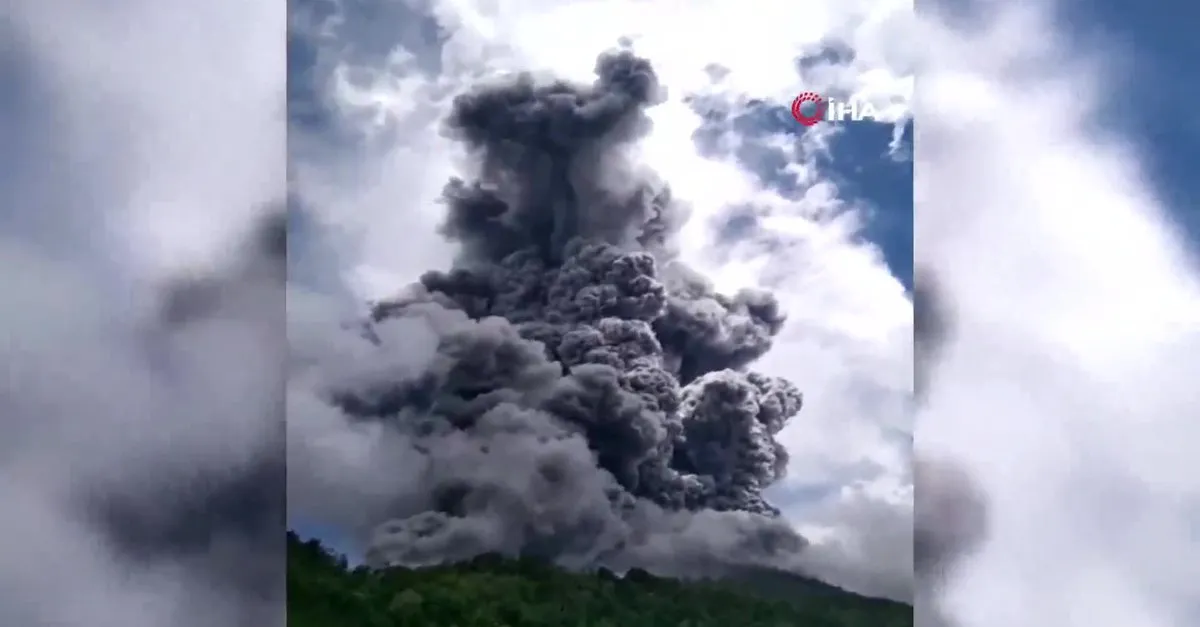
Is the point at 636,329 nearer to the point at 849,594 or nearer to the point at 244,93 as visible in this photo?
the point at 849,594

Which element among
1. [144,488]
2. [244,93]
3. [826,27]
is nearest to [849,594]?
[826,27]

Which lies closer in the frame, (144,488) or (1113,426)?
(144,488)

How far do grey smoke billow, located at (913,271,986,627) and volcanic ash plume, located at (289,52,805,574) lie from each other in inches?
9.5

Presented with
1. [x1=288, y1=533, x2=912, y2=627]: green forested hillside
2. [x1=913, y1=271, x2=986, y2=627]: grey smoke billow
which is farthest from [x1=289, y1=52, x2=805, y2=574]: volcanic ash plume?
[x1=913, y1=271, x2=986, y2=627]: grey smoke billow

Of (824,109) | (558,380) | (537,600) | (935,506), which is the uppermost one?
(824,109)

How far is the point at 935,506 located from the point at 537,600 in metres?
0.73

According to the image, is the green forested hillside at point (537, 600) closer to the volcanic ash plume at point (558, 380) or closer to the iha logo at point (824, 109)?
the volcanic ash plume at point (558, 380)

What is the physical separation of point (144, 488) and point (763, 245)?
115cm

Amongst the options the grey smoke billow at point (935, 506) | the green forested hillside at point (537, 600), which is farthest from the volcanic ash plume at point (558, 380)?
the grey smoke billow at point (935, 506)

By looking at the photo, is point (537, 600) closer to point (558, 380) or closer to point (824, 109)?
point (558, 380)

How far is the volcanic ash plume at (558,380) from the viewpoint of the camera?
158 cm

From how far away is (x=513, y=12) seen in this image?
1584mm

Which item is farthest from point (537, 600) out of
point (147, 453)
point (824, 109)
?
point (824, 109)

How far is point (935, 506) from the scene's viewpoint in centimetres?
164
